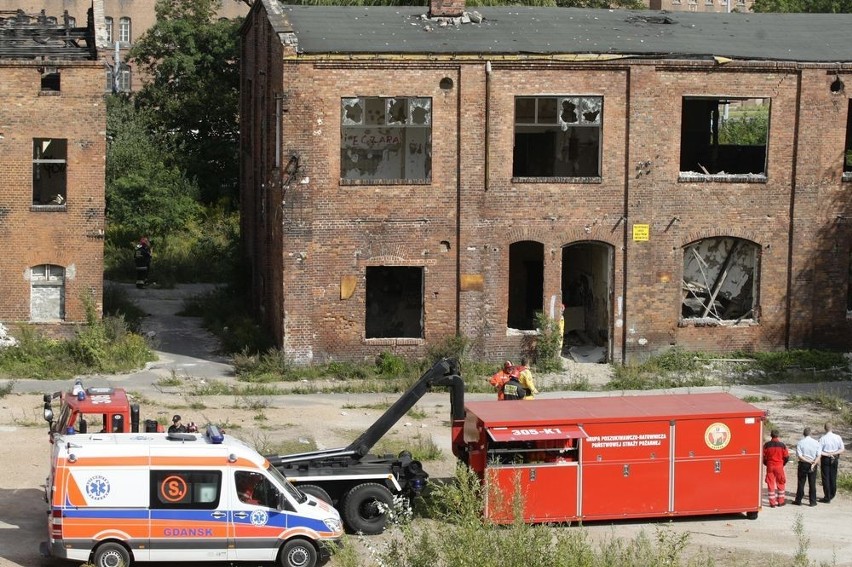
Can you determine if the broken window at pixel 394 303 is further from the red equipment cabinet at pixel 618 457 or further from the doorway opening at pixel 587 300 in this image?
the red equipment cabinet at pixel 618 457

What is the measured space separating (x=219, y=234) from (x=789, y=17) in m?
20.7

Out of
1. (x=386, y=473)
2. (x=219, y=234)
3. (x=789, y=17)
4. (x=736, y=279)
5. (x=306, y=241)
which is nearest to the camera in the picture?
(x=386, y=473)

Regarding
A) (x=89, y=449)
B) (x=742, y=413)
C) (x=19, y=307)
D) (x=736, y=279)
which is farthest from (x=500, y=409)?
(x=19, y=307)

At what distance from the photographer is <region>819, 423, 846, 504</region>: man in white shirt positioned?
20125mm

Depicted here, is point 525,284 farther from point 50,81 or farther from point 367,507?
point 367,507

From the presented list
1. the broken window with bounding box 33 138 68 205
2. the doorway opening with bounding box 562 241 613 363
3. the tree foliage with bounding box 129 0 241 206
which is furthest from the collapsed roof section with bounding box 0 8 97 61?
the tree foliage with bounding box 129 0 241 206

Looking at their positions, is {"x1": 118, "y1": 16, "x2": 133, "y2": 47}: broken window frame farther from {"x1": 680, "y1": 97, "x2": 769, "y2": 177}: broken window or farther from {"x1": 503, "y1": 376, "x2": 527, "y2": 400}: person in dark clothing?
{"x1": 503, "y1": 376, "x2": 527, "y2": 400}: person in dark clothing

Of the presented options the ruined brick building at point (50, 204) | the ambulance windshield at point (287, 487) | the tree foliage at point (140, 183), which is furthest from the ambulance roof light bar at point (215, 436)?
the tree foliage at point (140, 183)

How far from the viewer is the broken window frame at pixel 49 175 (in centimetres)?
3000

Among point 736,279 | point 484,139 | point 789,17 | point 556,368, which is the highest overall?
point 789,17

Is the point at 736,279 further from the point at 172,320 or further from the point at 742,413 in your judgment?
the point at 172,320

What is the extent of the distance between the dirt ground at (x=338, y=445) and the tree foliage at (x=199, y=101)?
75.1ft

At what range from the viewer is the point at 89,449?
16.2 meters

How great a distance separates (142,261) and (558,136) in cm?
1429
